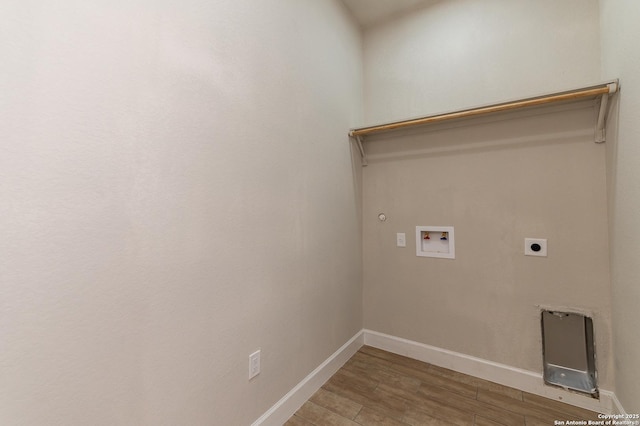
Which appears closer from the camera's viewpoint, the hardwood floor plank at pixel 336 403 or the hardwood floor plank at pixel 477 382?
the hardwood floor plank at pixel 336 403

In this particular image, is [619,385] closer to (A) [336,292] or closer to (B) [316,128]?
(A) [336,292]

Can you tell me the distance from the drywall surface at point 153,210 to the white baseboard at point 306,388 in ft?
0.19

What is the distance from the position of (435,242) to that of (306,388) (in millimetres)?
1355

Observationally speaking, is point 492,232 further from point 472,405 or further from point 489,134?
point 472,405

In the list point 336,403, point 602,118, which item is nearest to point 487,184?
point 602,118

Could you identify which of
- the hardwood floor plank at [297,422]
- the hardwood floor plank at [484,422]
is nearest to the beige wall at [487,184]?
the hardwood floor plank at [484,422]

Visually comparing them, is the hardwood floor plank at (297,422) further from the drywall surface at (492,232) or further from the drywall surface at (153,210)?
the drywall surface at (492,232)

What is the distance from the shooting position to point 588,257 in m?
1.66

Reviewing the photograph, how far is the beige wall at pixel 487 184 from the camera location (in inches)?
66.4

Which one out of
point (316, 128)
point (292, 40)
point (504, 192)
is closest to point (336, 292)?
point (316, 128)

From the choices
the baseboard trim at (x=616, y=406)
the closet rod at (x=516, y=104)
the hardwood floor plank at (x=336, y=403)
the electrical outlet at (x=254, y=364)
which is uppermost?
the closet rod at (x=516, y=104)

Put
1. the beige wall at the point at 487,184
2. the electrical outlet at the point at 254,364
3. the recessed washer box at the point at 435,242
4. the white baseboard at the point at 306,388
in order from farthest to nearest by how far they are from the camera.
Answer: the recessed washer box at the point at 435,242
the beige wall at the point at 487,184
the white baseboard at the point at 306,388
the electrical outlet at the point at 254,364

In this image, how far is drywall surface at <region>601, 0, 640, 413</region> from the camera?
126 centimetres

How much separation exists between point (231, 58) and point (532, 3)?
2020 millimetres
